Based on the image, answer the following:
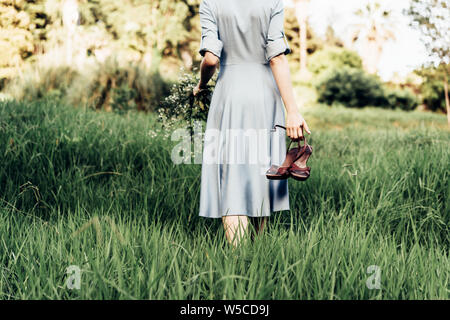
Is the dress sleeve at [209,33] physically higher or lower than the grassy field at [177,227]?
higher

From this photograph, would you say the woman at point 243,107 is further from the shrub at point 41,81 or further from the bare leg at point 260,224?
the shrub at point 41,81

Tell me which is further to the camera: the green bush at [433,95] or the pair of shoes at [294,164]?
the green bush at [433,95]

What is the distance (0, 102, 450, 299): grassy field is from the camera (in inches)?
70.7

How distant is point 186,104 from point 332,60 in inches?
850

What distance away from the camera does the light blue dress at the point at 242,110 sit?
7.69ft

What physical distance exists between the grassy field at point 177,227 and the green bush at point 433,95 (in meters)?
15.8

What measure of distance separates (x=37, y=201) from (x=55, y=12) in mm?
11076

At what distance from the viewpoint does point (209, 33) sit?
2.31m

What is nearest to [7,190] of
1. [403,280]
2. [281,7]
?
[281,7]

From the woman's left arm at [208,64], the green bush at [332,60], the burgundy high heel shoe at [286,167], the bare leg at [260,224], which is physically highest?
the green bush at [332,60]

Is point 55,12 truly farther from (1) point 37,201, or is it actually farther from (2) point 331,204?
(2) point 331,204
